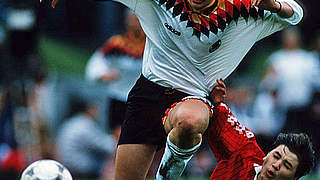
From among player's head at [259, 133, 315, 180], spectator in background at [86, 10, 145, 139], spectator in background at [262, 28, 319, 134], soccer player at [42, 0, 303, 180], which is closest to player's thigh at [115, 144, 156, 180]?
soccer player at [42, 0, 303, 180]

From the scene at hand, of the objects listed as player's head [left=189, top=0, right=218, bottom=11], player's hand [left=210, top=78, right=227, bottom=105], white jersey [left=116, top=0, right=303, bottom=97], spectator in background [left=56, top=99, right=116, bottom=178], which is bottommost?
spectator in background [left=56, top=99, right=116, bottom=178]

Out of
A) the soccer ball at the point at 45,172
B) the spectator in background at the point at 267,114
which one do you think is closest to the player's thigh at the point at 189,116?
the soccer ball at the point at 45,172

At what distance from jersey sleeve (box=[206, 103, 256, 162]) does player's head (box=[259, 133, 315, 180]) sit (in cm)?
26

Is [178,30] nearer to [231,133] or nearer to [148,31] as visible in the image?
[148,31]

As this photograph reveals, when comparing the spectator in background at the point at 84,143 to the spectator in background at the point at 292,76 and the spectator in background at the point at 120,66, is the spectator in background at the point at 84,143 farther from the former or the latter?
the spectator in background at the point at 292,76

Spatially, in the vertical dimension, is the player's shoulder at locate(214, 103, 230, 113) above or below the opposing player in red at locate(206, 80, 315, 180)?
above

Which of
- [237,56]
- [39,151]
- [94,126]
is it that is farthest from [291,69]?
[237,56]

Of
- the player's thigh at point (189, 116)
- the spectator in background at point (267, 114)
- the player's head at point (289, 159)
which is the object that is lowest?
the spectator in background at point (267, 114)

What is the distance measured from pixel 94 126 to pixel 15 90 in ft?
3.62

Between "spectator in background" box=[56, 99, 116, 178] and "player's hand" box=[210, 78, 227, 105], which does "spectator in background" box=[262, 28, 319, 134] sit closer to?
"spectator in background" box=[56, 99, 116, 178]

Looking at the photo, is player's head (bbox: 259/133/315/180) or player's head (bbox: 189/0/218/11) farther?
player's head (bbox: 189/0/218/11)

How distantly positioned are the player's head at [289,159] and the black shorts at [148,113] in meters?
0.72

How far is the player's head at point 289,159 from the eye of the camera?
4.38 metres

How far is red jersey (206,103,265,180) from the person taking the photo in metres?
4.75
